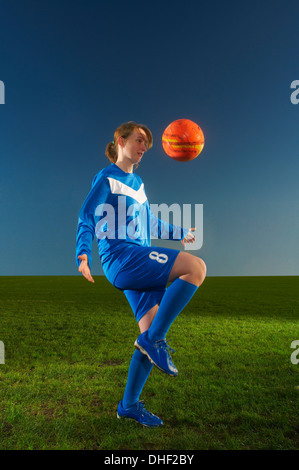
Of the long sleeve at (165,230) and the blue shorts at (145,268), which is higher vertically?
the long sleeve at (165,230)

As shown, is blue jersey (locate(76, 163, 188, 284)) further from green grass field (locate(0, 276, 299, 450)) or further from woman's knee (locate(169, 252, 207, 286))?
green grass field (locate(0, 276, 299, 450))

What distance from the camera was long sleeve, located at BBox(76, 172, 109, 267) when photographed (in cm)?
340

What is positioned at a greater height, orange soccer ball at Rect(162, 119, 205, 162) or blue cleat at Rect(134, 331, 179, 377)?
orange soccer ball at Rect(162, 119, 205, 162)

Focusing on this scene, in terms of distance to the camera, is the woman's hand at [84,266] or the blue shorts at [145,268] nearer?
the blue shorts at [145,268]

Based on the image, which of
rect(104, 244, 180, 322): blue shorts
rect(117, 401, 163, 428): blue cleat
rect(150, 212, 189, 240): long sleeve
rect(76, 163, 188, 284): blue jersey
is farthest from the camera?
rect(150, 212, 189, 240): long sleeve

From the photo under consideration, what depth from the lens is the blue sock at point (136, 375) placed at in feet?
12.3

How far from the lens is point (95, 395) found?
4.81 metres

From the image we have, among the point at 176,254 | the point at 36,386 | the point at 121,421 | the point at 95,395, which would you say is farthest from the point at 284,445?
the point at 36,386

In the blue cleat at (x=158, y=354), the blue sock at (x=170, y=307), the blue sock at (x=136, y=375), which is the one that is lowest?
the blue sock at (x=136, y=375)

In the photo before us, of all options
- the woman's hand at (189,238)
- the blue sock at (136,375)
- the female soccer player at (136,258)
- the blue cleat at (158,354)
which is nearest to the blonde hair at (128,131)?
the female soccer player at (136,258)

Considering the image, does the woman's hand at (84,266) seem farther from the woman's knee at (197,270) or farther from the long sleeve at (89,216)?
the woman's knee at (197,270)

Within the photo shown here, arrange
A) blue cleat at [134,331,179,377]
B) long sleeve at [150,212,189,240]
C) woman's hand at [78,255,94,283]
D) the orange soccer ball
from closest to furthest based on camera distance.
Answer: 1. blue cleat at [134,331,179,377]
2. woman's hand at [78,255,94,283]
3. long sleeve at [150,212,189,240]
4. the orange soccer ball

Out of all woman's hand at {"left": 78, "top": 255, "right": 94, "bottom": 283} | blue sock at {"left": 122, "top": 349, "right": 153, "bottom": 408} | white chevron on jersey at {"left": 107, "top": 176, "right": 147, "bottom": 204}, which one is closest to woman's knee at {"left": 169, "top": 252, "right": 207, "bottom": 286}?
woman's hand at {"left": 78, "top": 255, "right": 94, "bottom": 283}

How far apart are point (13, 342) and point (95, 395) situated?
14.7ft
